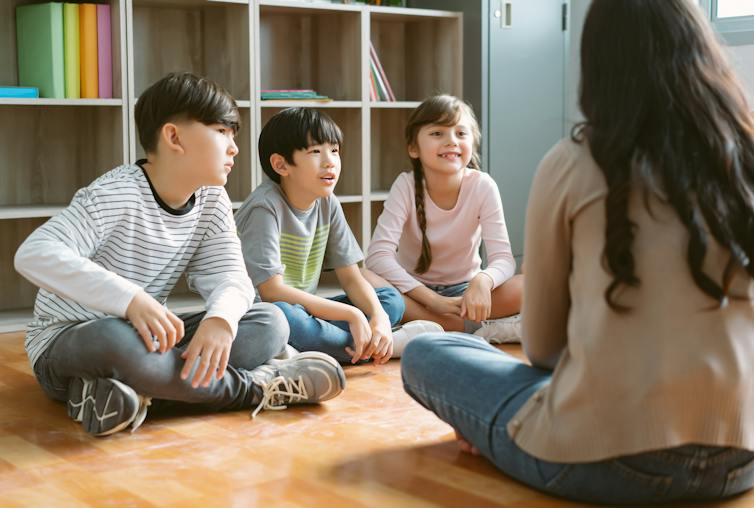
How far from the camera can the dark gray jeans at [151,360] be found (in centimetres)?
166

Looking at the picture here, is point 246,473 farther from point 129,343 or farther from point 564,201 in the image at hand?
point 564,201

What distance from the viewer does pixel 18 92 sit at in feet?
8.89

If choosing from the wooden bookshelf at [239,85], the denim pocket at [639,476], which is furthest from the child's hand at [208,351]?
the wooden bookshelf at [239,85]

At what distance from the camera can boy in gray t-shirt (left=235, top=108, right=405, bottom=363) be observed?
7.12ft

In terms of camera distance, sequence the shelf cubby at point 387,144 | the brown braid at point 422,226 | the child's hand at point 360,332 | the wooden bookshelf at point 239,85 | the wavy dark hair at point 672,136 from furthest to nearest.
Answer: the shelf cubby at point 387,144 < the wooden bookshelf at point 239,85 < the brown braid at point 422,226 < the child's hand at point 360,332 < the wavy dark hair at point 672,136

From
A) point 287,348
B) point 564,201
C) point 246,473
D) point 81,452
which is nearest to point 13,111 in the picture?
point 287,348

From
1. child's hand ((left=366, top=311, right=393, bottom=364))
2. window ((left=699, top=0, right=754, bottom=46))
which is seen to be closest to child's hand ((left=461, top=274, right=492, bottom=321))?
child's hand ((left=366, top=311, right=393, bottom=364))

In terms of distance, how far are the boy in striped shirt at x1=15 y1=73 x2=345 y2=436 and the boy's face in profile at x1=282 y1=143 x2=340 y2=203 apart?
1.06 ft

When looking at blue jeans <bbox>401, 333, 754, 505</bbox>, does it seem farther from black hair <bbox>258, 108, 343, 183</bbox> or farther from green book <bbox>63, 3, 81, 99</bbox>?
green book <bbox>63, 3, 81, 99</bbox>

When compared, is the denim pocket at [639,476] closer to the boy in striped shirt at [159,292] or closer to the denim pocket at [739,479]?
the denim pocket at [739,479]

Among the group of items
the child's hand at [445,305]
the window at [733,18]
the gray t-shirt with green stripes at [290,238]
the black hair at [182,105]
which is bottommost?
the child's hand at [445,305]

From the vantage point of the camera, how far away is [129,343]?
5.45 feet

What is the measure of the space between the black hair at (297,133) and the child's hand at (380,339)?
0.40m

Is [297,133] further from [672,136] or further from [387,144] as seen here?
[387,144]
